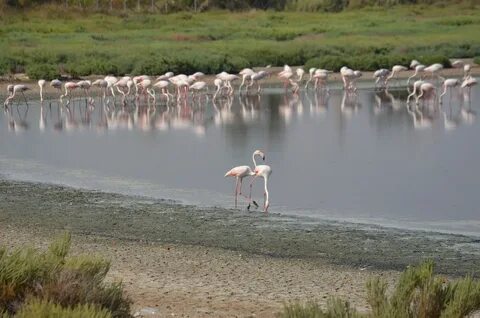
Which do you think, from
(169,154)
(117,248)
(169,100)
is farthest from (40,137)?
(117,248)

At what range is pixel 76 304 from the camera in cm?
679

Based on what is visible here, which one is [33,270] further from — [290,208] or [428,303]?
[290,208]

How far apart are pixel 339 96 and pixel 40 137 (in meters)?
12.8

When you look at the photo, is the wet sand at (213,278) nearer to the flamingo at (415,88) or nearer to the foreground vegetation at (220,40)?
the flamingo at (415,88)

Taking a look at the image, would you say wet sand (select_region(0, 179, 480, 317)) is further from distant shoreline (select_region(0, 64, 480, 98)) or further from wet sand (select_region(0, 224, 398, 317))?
distant shoreline (select_region(0, 64, 480, 98))

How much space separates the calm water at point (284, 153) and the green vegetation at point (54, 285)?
277 inches

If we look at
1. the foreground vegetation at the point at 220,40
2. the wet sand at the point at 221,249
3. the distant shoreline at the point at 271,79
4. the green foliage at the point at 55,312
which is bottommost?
the distant shoreline at the point at 271,79

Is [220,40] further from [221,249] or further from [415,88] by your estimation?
[221,249]

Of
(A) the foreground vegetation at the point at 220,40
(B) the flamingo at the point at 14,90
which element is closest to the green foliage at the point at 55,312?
(B) the flamingo at the point at 14,90

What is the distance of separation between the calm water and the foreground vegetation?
8061 millimetres

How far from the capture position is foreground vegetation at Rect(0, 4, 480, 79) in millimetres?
41656

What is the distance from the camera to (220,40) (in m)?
54.2

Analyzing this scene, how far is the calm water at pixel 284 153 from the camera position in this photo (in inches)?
624

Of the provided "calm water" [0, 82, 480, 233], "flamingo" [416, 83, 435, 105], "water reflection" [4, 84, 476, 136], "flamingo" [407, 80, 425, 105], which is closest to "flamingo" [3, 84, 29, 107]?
"water reflection" [4, 84, 476, 136]
